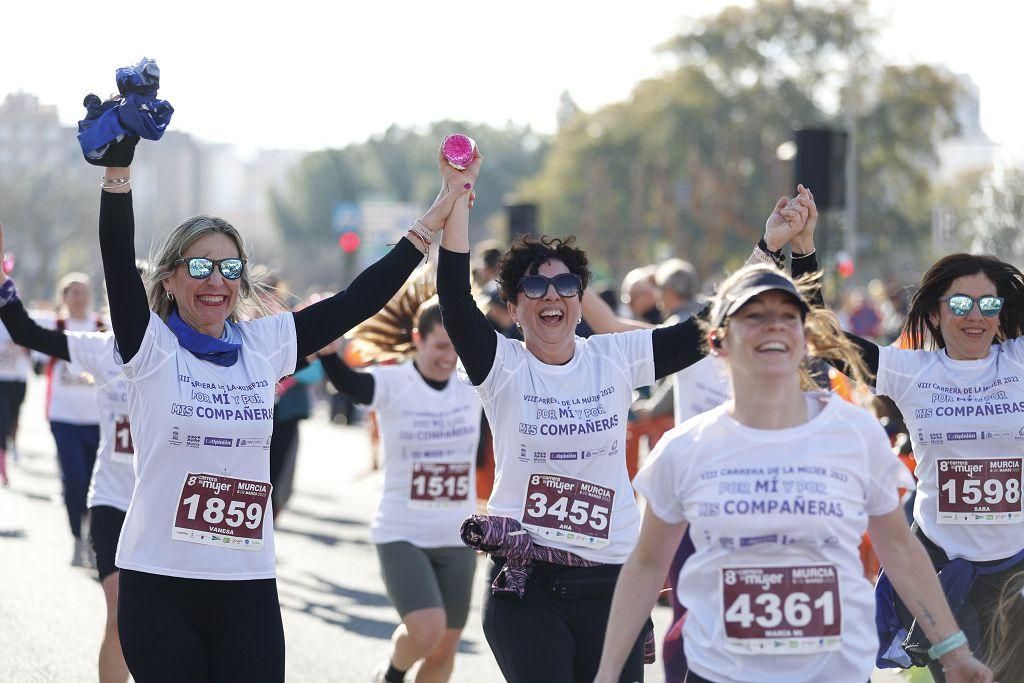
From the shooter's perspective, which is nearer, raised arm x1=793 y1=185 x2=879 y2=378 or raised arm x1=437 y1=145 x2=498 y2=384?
raised arm x1=437 y1=145 x2=498 y2=384

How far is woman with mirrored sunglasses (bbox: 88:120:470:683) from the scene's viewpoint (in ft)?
14.9

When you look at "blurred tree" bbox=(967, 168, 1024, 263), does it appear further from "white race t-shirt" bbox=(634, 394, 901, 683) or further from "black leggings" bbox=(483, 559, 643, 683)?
"white race t-shirt" bbox=(634, 394, 901, 683)

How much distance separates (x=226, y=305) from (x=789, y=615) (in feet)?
6.86

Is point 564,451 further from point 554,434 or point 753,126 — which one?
point 753,126

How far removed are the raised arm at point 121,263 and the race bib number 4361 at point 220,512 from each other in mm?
451

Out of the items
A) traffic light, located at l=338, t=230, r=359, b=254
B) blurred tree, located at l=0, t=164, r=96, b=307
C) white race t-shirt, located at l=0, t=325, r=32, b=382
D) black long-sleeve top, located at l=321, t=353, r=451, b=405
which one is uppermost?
blurred tree, located at l=0, t=164, r=96, b=307

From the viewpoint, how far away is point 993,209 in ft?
122

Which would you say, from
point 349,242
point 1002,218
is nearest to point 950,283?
point 349,242

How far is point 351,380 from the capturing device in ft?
23.3

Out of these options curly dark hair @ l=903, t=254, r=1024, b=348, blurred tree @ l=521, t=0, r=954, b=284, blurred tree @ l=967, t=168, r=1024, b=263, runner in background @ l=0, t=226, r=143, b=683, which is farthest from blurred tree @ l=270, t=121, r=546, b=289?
curly dark hair @ l=903, t=254, r=1024, b=348

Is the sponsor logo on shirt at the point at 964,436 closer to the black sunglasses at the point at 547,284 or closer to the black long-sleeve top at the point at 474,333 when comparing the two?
the black long-sleeve top at the point at 474,333

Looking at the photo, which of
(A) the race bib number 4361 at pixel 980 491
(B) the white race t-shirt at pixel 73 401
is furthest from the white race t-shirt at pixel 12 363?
(A) the race bib number 4361 at pixel 980 491

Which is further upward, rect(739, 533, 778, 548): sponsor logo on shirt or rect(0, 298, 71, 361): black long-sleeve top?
rect(0, 298, 71, 361): black long-sleeve top

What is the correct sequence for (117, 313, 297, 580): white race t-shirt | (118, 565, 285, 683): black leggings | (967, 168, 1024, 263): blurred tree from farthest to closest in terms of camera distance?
(967, 168, 1024, 263): blurred tree
(117, 313, 297, 580): white race t-shirt
(118, 565, 285, 683): black leggings
